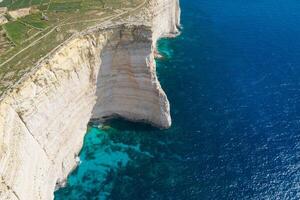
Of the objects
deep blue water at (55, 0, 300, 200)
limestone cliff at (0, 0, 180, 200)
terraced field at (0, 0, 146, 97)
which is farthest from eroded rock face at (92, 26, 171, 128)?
terraced field at (0, 0, 146, 97)

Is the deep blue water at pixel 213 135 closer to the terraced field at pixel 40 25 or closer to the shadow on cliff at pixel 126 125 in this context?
the shadow on cliff at pixel 126 125

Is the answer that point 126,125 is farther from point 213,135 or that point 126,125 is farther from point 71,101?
point 213,135

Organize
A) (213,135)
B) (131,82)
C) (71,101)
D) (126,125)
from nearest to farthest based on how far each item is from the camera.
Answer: (71,101) < (213,135) < (131,82) < (126,125)

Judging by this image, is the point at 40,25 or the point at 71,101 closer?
the point at 71,101

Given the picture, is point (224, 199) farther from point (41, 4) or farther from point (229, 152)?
point (41, 4)

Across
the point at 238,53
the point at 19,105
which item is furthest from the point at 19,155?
the point at 238,53

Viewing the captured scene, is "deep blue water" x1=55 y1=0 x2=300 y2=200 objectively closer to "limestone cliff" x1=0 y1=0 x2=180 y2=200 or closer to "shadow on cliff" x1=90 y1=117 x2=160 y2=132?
"shadow on cliff" x1=90 y1=117 x2=160 y2=132

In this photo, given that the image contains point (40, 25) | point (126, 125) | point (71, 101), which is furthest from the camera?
point (126, 125)

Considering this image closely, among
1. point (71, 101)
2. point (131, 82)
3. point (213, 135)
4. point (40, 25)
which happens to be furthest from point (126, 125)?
point (40, 25)
